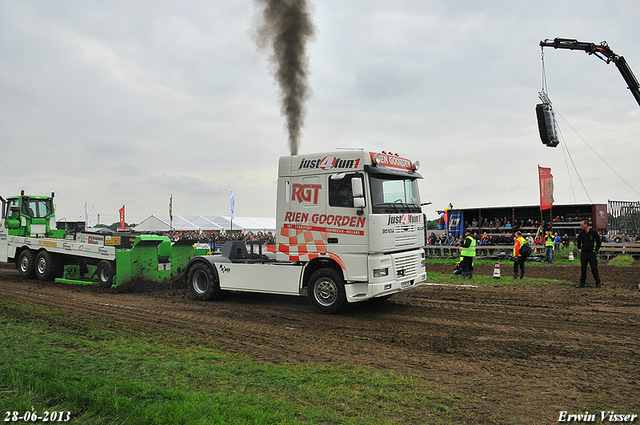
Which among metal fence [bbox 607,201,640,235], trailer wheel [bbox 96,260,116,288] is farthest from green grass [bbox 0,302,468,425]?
metal fence [bbox 607,201,640,235]

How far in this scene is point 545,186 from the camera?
64.5ft

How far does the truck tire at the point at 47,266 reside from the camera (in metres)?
13.7

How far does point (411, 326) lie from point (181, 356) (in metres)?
4.04

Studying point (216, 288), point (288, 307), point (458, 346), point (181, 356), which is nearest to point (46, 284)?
point (216, 288)

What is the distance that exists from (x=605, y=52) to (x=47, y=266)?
1955cm

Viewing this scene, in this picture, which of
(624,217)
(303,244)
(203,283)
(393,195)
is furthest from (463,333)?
(624,217)

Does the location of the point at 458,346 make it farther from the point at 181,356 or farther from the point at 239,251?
the point at 239,251

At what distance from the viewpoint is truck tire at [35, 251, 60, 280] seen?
44.9ft

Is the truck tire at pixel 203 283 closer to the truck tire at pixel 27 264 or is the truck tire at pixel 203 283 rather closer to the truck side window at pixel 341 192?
the truck side window at pixel 341 192

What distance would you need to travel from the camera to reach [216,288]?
10.3m

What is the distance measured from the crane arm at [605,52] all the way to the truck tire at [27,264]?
18427 mm

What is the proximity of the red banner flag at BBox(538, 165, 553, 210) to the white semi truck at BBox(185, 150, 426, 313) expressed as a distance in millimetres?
12963

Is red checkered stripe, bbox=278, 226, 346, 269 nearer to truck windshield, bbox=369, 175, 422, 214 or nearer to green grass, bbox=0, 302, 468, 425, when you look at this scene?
truck windshield, bbox=369, 175, 422, 214

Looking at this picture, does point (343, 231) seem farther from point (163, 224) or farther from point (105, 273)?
point (163, 224)
